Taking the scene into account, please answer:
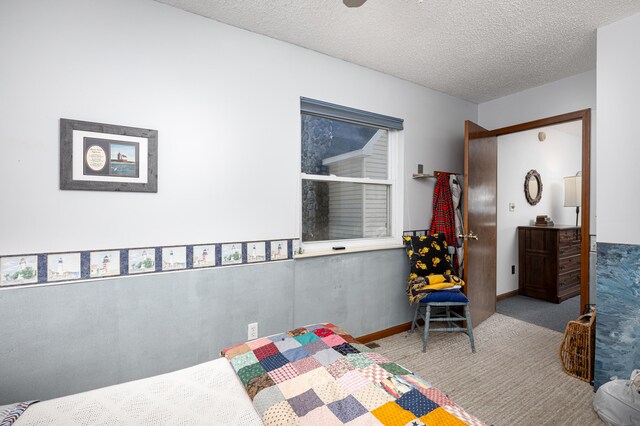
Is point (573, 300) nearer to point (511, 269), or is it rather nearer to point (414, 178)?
point (511, 269)

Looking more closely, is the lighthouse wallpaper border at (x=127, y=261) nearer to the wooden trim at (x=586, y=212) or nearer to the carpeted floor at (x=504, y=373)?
the carpeted floor at (x=504, y=373)

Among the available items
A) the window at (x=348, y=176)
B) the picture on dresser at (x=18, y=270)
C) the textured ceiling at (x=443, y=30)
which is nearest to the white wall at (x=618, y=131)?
the textured ceiling at (x=443, y=30)

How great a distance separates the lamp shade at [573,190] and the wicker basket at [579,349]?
2.61 m

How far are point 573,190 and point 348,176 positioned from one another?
371 centimetres

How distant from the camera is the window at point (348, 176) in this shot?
276cm

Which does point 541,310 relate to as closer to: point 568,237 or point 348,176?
point 568,237

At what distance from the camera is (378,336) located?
3031 mm

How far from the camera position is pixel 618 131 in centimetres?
218

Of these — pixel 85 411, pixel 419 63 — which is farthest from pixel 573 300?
pixel 85 411

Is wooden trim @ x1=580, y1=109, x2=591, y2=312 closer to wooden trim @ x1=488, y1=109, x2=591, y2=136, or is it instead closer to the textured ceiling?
wooden trim @ x1=488, y1=109, x2=591, y2=136

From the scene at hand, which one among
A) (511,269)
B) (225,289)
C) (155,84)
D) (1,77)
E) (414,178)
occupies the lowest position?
(511,269)

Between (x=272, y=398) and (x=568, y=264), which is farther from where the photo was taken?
(x=568, y=264)

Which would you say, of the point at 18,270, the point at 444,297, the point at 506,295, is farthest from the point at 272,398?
the point at 506,295

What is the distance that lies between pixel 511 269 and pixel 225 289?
4.14 metres
